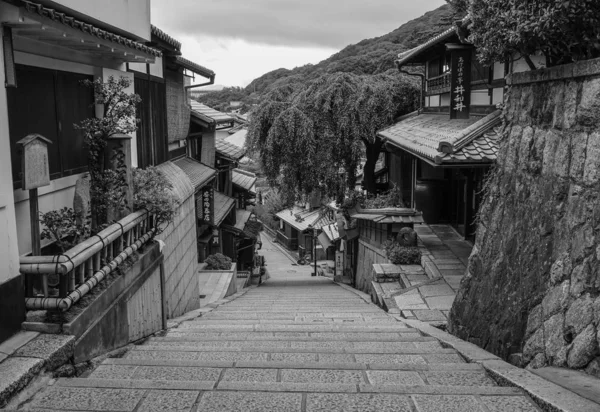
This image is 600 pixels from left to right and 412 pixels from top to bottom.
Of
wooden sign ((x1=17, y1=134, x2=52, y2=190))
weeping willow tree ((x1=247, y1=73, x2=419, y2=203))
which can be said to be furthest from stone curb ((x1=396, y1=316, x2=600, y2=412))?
weeping willow tree ((x1=247, y1=73, x2=419, y2=203))

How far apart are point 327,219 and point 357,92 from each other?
463 inches

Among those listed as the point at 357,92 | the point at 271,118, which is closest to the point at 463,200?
the point at 357,92

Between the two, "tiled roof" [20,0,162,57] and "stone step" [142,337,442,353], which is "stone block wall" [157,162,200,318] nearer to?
"stone step" [142,337,442,353]

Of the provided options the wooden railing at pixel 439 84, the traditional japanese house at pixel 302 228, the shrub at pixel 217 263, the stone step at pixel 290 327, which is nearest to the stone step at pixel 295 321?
the stone step at pixel 290 327

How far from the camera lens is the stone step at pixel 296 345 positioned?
23.4 feet

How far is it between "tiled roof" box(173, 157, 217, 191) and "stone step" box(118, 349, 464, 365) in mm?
9778

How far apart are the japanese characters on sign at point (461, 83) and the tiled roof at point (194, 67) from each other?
8657 mm

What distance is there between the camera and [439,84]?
19297 mm

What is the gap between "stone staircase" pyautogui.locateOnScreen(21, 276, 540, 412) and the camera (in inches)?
178

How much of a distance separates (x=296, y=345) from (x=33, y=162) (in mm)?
4129

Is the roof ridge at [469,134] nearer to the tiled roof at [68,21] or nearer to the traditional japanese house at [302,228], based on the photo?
the tiled roof at [68,21]

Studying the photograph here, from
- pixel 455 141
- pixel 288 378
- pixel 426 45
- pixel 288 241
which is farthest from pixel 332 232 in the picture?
pixel 288 241

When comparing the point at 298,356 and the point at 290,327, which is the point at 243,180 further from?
the point at 298,356

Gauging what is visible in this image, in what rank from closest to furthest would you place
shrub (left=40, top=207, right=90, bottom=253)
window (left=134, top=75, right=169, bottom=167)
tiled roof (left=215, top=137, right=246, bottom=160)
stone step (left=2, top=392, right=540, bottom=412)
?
stone step (left=2, top=392, right=540, bottom=412), shrub (left=40, top=207, right=90, bottom=253), window (left=134, top=75, right=169, bottom=167), tiled roof (left=215, top=137, right=246, bottom=160)
